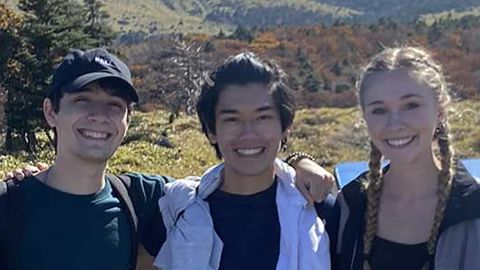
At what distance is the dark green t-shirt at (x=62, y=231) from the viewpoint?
305 cm

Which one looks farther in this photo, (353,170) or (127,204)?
(353,170)

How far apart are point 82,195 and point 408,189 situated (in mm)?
1235

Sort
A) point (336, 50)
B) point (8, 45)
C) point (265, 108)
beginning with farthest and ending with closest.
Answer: point (336, 50) < point (8, 45) < point (265, 108)

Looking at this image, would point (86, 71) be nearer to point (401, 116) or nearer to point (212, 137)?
point (212, 137)

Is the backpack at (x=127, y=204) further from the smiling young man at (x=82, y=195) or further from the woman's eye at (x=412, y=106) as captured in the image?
the woman's eye at (x=412, y=106)

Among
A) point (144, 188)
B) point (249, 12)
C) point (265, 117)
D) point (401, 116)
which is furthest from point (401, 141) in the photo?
point (249, 12)

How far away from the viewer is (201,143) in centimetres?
2577

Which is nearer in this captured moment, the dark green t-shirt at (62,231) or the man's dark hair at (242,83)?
the dark green t-shirt at (62,231)

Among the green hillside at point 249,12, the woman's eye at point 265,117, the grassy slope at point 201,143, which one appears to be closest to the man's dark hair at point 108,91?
the woman's eye at point 265,117

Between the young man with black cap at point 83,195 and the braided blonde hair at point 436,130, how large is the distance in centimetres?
24

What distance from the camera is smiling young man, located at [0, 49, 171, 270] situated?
307cm

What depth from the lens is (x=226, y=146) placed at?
319 centimetres

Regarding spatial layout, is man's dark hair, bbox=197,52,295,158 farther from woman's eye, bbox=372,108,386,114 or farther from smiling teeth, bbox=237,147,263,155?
woman's eye, bbox=372,108,386,114

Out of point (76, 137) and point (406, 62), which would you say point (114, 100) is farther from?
point (406, 62)
